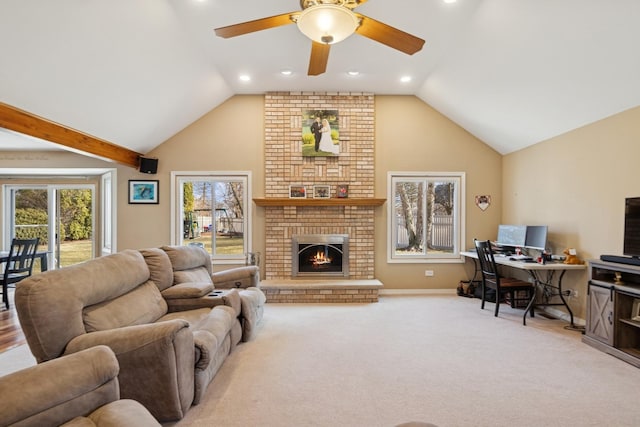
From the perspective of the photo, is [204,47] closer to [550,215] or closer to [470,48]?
[470,48]

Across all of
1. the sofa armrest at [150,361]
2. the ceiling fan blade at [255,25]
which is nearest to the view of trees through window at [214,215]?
the ceiling fan blade at [255,25]

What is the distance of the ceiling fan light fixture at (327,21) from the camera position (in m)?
2.25

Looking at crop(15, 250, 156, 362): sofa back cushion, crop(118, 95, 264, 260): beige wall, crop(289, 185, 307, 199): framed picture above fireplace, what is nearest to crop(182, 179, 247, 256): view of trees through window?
crop(118, 95, 264, 260): beige wall

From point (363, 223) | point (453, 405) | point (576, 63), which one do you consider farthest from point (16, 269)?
point (576, 63)

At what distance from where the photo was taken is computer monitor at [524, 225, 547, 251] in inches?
173

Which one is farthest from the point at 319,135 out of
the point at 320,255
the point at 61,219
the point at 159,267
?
the point at 61,219

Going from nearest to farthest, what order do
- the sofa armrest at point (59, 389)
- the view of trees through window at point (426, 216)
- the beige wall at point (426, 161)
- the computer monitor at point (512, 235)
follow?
1. the sofa armrest at point (59, 389)
2. the computer monitor at point (512, 235)
3. the beige wall at point (426, 161)
4. the view of trees through window at point (426, 216)

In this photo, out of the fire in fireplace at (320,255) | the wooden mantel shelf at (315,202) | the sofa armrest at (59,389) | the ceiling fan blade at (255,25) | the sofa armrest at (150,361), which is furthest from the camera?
the fire in fireplace at (320,255)

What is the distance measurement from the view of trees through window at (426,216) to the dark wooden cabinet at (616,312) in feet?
8.26

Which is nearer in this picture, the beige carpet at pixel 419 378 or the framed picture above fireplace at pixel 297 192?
the beige carpet at pixel 419 378

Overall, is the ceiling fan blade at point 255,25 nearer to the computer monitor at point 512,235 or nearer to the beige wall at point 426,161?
the beige wall at point 426,161

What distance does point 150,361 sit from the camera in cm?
195

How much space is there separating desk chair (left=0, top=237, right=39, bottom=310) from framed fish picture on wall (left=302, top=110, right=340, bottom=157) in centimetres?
441

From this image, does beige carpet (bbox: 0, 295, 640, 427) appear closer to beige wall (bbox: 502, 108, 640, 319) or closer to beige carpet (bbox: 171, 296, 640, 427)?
beige carpet (bbox: 171, 296, 640, 427)
